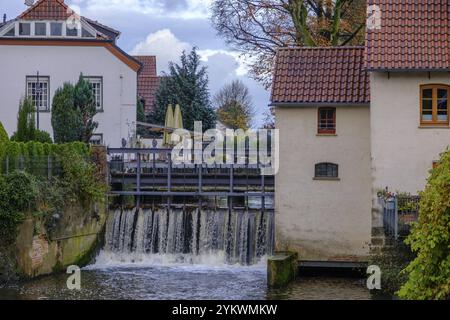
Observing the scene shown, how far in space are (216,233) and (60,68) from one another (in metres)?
15.0

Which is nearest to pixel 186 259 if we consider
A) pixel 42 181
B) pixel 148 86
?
pixel 42 181

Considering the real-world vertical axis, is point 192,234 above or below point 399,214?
below

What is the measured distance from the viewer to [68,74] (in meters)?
45.2

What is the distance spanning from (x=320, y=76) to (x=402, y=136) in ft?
13.3

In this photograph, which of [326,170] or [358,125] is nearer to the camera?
[358,125]

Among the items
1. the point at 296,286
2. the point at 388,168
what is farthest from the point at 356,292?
the point at 388,168

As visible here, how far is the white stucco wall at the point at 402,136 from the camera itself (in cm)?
2862

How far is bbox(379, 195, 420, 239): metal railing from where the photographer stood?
86.7ft

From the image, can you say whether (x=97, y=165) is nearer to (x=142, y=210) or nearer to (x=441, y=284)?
(x=142, y=210)

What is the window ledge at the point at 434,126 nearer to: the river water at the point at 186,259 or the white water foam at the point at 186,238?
the river water at the point at 186,259

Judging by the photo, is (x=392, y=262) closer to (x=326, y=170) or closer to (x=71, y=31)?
(x=326, y=170)

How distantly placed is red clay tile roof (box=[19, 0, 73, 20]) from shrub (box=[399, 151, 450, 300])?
29931 millimetres

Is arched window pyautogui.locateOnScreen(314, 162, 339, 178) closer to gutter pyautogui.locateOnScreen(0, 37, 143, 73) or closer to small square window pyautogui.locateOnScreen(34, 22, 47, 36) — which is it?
gutter pyautogui.locateOnScreen(0, 37, 143, 73)

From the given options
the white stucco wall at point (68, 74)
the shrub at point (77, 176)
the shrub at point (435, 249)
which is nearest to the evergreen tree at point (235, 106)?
the white stucco wall at point (68, 74)
